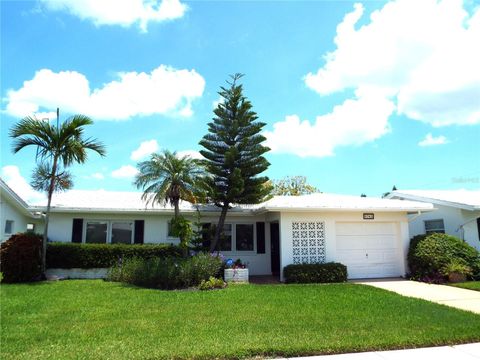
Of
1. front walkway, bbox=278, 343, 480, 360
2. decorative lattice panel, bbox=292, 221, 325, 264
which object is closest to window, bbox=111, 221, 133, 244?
→ decorative lattice panel, bbox=292, 221, 325, 264

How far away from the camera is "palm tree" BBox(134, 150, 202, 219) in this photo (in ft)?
48.7

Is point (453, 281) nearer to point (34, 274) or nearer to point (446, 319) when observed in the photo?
point (446, 319)

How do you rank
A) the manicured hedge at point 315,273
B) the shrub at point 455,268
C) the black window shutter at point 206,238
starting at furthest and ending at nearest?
the black window shutter at point 206,238
the manicured hedge at point 315,273
the shrub at point 455,268

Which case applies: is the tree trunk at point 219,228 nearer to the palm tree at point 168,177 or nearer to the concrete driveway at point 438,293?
the palm tree at point 168,177

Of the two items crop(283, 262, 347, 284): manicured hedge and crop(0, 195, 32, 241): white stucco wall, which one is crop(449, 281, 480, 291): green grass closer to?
crop(283, 262, 347, 284): manicured hedge

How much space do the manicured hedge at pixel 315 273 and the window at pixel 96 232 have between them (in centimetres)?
793

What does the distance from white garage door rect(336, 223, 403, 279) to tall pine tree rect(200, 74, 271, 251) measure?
12.5ft

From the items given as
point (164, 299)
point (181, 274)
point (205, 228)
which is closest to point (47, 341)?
point (164, 299)

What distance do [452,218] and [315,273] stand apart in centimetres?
786

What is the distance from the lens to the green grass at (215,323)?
567 centimetres

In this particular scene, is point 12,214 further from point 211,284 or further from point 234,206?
point 211,284

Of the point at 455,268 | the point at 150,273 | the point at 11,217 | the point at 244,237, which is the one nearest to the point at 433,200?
the point at 455,268

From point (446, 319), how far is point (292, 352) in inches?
155

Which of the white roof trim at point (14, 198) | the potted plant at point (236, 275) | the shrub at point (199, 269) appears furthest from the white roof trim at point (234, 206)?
the shrub at point (199, 269)
